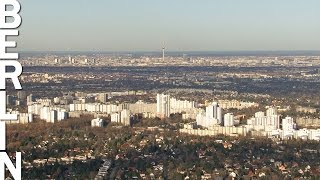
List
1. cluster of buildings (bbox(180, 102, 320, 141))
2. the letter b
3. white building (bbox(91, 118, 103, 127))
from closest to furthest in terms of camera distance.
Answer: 1. the letter b
2. cluster of buildings (bbox(180, 102, 320, 141))
3. white building (bbox(91, 118, 103, 127))

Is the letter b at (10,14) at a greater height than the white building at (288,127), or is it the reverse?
the letter b at (10,14)

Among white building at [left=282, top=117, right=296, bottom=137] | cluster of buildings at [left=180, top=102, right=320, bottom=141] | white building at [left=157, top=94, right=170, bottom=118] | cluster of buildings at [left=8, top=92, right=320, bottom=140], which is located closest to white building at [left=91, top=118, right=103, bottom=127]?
cluster of buildings at [left=8, top=92, right=320, bottom=140]

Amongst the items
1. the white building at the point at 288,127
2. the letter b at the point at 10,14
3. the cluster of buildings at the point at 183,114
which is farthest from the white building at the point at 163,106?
the letter b at the point at 10,14

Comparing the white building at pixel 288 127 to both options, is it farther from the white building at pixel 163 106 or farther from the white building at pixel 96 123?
the white building at pixel 96 123

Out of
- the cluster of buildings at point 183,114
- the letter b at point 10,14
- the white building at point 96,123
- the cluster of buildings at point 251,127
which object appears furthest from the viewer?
the white building at point 96,123

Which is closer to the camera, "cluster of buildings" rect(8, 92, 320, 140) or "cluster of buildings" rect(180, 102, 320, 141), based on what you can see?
"cluster of buildings" rect(180, 102, 320, 141)

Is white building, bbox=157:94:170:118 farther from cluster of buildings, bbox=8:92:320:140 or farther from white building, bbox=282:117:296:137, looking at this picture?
Result: white building, bbox=282:117:296:137

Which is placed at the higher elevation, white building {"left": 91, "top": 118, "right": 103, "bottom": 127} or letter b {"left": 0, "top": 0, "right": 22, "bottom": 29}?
letter b {"left": 0, "top": 0, "right": 22, "bottom": 29}


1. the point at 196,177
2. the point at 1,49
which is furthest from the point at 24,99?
the point at 1,49

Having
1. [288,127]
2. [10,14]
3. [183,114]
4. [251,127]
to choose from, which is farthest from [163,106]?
[10,14]

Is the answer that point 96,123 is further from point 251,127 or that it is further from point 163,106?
point 251,127

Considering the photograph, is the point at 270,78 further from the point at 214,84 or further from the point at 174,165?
the point at 174,165

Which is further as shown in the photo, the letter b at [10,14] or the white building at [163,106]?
the white building at [163,106]
